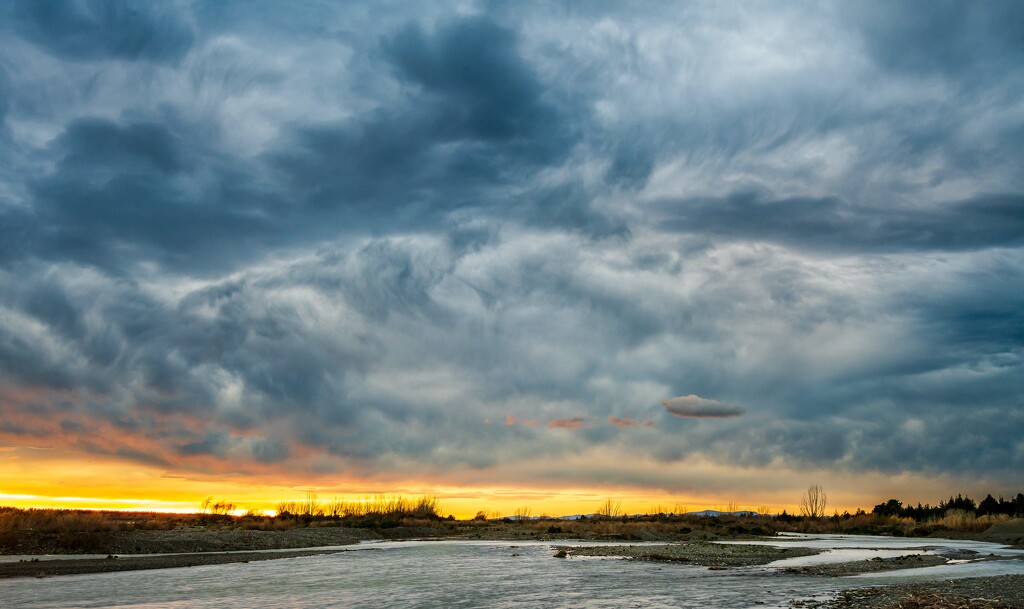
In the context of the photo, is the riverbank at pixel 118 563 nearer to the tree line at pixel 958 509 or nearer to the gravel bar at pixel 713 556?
the gravel bar at pixel 713 556

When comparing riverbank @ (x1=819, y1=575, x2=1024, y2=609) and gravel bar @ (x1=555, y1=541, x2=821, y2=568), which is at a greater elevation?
riverbank @ (x1=819, y1=575, x2=1024, y2=609)

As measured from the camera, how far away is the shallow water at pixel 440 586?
25984 mm

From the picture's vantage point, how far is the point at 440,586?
32.4m

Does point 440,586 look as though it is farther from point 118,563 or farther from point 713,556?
point 713,556

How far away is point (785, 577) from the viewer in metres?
35.8

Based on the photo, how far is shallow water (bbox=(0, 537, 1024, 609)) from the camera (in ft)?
85.3

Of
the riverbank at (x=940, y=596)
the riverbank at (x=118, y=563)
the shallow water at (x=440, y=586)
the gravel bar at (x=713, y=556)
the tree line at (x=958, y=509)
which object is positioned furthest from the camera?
the tree line at (x=958, y=509)

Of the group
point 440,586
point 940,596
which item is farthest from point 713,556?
point 940,596

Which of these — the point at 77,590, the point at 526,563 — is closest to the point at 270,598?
the point at 77,590

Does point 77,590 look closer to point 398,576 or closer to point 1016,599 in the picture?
point 398,576

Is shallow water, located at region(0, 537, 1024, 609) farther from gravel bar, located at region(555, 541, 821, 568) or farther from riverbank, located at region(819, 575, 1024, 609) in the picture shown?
gravel bar, located at region(555, 541, 821, 568)

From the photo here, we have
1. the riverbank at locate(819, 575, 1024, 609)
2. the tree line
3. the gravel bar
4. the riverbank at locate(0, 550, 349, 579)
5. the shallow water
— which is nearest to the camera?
the riverbank at locate(819, 575, 1024, 609)

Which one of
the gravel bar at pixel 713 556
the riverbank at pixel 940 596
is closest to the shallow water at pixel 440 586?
the riverbank at pixel 940 596

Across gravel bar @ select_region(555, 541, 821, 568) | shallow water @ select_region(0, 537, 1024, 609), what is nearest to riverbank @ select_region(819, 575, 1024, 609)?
shallow water @ select_region(0, 537, 1024, 609)
